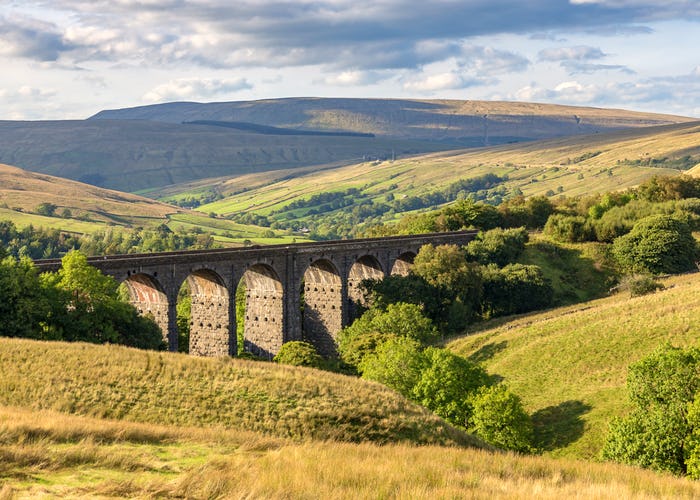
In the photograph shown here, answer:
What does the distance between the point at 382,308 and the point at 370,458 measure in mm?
58409

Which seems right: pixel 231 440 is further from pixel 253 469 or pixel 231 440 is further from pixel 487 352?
pixel 487 352

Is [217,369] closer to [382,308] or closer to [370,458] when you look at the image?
[370,458]

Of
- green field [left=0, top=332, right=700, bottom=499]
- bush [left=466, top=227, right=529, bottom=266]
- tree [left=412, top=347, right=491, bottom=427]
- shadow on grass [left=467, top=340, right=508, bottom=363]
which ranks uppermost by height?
green field [left=0, top=332, right=700, bottom=499]

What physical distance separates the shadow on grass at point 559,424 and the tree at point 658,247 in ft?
169

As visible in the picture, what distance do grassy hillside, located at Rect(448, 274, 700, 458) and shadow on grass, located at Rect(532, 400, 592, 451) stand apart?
6cm

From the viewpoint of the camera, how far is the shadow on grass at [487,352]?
63.2m

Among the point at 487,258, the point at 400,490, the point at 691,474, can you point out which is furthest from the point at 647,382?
the point at 487,258

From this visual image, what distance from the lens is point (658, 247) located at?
307 ft

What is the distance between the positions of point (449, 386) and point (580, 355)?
11864 millimetres

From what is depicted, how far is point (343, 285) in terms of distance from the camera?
81.6 metres

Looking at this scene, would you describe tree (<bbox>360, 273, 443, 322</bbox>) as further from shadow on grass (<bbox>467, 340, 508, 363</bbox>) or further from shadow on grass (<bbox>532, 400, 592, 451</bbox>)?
shadow on grass (<bbox>532, 400, 592, 451</bbox>)

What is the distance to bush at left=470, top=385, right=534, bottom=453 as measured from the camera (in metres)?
43.8

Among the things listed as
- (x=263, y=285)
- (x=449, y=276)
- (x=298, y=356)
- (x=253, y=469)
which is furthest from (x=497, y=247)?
(x=253, y=469)

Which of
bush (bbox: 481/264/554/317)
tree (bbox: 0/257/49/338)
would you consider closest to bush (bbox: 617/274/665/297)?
bush (bbox: 481/264/554/317)
